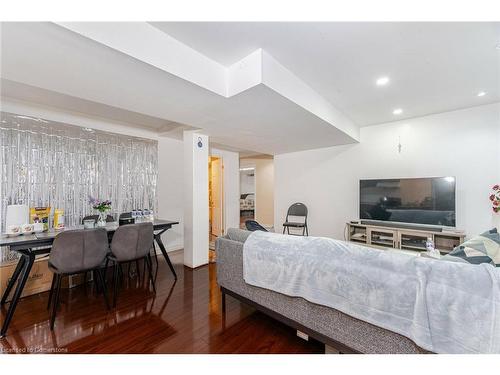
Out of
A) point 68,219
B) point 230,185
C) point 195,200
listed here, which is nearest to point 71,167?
point 68,219

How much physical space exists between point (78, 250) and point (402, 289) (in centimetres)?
254

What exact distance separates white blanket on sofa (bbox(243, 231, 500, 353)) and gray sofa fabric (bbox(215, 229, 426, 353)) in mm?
69

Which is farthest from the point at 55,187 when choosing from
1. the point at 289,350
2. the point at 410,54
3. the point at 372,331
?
the point at 410,54

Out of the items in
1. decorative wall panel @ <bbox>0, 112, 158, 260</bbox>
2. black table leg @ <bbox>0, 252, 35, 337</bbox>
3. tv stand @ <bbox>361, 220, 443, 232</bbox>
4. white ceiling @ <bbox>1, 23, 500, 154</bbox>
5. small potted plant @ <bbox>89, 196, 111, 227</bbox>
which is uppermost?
white ceiling @ <bbox>1, 23, 500, 154</bbox>

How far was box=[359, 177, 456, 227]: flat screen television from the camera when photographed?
123 inches

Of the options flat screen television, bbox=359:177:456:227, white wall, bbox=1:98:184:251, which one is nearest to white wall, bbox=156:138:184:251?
white wall, bbox=1:98:184:251

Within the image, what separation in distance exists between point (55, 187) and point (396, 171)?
5.24 m

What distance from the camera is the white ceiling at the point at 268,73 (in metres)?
1.51

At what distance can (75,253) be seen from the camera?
6.51ft

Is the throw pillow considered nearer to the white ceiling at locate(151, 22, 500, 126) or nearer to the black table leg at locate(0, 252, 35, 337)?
the white ceiling at locate(151, 22, 500, 126)

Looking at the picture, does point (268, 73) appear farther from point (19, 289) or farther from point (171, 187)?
point (171, 187)

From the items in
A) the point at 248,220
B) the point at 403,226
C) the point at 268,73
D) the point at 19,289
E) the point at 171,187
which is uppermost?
the point at 268,73

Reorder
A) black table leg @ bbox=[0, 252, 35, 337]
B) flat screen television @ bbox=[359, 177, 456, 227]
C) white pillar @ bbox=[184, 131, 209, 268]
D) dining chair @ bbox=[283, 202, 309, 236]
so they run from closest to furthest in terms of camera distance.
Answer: black table leg @ bbox=[0, 252, 35, 337], flat screen television @ bbox=[359, 177, 456, 227], white pillar @ bbox=[184, 131, 209, 268], dining chair @ bbox=[283, 202, 309, 236]

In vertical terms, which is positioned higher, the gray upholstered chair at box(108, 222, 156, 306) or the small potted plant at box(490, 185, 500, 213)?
the small potted plant at box(490, 185, 500, 213)
